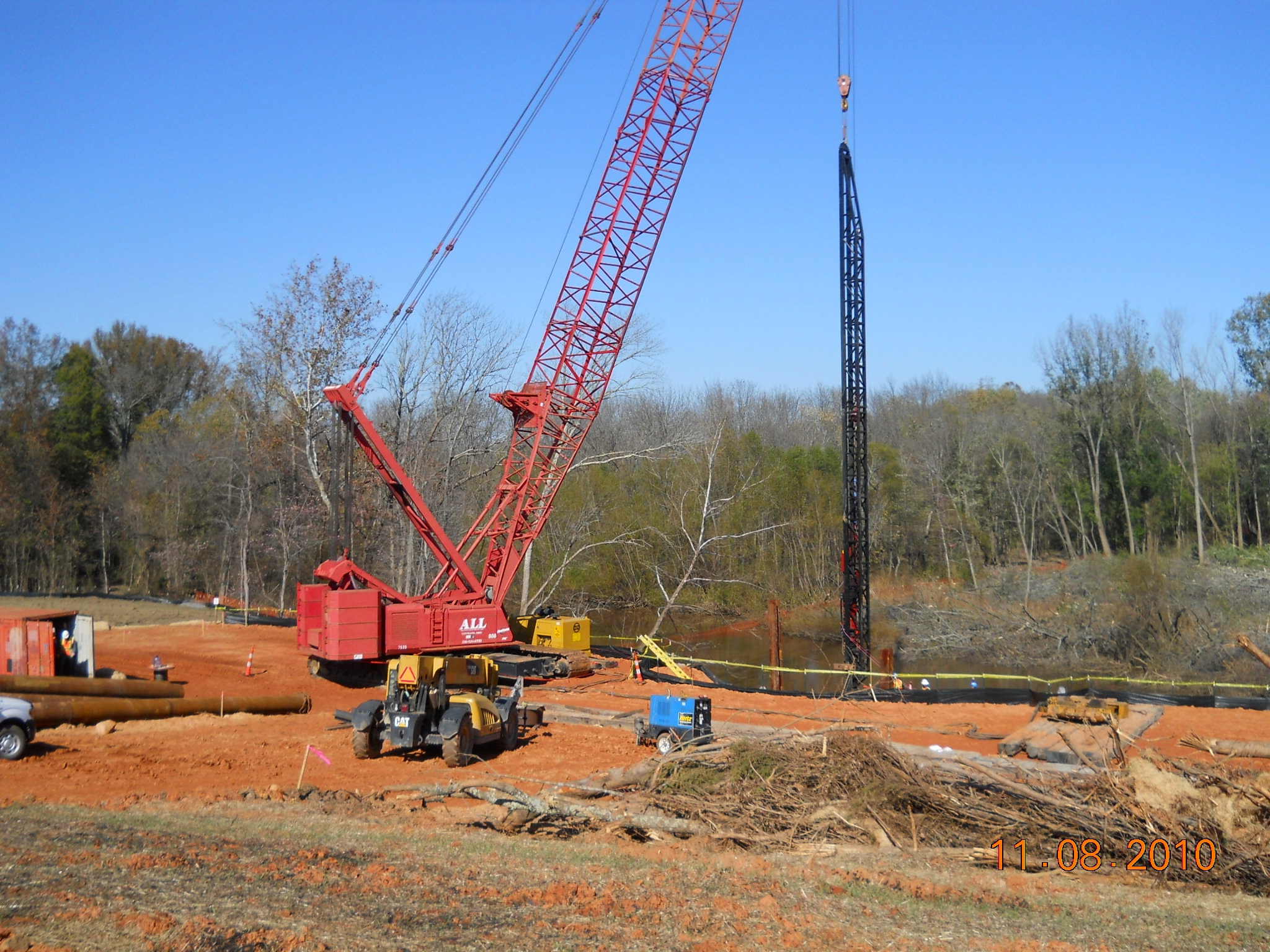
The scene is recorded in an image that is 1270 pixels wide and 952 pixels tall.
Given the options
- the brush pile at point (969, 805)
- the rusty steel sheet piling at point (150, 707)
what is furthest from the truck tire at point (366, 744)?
the brush pile at point (969, 805)

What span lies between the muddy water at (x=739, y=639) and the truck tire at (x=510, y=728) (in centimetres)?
1548

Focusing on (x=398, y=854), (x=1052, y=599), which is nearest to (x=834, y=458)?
(x=1052, y=599)

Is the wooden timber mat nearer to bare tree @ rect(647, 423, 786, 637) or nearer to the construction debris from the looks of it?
the construction debris

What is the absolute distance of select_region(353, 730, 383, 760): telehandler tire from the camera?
15.6 metres

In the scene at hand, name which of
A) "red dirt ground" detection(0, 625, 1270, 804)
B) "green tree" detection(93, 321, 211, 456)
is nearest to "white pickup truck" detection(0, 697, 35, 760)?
"red dirt ground" detection(0, 625, 1270, 804)

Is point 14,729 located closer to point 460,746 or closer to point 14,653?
point 14,653

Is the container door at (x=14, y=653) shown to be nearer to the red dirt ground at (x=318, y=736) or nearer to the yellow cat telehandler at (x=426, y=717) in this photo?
the red dirt ground at (x=318, y=736)

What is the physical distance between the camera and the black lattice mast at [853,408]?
3039 cm

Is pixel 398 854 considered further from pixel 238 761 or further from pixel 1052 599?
pixel 1052 599

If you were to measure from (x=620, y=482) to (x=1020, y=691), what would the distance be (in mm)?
31105

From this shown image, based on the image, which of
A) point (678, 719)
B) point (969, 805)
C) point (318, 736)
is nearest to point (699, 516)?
point (318, 736)

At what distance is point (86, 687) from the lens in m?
18.6

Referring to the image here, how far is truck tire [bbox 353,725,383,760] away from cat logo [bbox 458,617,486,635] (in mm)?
8748
